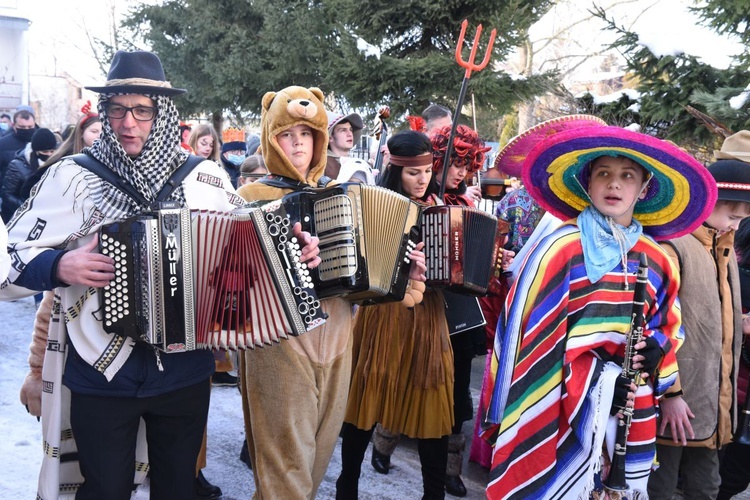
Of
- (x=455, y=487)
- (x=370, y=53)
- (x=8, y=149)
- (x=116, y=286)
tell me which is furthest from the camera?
(x=370, y=53)

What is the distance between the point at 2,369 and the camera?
532cm

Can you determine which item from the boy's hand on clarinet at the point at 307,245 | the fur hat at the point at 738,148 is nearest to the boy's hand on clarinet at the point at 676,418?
the fur hat at the point at 738,148

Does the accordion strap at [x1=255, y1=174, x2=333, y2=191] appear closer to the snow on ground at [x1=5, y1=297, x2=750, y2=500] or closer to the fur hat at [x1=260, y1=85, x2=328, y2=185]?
the fur hat at [x1=260, y1=85, x2=328, y2=185]

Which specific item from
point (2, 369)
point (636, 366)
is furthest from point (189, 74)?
point (636, 366)

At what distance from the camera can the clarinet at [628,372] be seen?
2529 mm

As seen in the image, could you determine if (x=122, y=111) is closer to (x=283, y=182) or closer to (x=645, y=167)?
(x=283, y=182)

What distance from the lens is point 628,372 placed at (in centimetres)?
258

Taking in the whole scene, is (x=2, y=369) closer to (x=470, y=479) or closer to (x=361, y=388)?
(x=361, y=388)

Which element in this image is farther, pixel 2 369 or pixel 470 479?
pixel 2 369

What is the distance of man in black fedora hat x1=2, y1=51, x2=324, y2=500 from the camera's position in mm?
2369

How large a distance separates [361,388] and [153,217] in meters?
1.69

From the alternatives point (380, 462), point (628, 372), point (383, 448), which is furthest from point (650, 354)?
point (380, 462)

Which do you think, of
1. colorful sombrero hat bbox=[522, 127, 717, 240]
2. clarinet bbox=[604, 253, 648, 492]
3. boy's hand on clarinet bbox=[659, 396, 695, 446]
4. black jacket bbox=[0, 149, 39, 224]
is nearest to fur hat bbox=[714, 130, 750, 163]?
colorful sombrero hat bbox=[522, 127, 717, 240]

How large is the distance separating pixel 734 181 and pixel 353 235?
2.04 m
